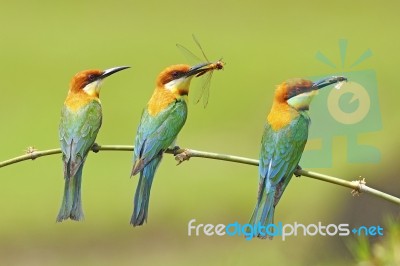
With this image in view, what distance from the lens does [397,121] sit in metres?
4.63

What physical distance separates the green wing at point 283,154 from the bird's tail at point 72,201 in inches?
36.3

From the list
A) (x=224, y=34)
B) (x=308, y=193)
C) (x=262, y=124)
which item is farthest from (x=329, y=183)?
(x=224, y=34)

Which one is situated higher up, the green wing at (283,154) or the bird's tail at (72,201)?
the green wing at (283,154)

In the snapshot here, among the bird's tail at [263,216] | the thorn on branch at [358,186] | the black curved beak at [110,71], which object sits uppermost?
the black curved beak at [110,71]

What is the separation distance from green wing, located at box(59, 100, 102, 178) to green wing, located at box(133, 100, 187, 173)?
0.23m

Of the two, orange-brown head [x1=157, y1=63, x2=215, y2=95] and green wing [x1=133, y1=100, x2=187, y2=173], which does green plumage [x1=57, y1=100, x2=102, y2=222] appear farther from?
orange-brown head [x1=157, y1=63, x2=215, y2=95]

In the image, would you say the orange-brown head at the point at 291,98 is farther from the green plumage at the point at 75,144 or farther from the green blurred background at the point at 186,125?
the green plumage at the point at 75,144

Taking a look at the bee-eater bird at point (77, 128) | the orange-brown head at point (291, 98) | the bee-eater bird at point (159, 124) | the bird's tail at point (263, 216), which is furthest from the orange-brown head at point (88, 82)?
the bird's tail at point (263, 216)

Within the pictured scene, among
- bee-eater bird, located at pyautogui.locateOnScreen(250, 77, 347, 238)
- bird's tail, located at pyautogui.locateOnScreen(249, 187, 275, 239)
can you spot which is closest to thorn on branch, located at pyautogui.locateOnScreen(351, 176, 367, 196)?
bee-eater bird, located at pyautogui.locateOnScreen(250, 77, 347, 238)

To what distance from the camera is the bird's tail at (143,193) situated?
4.58 meters

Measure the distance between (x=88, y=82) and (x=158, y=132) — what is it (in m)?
0.45

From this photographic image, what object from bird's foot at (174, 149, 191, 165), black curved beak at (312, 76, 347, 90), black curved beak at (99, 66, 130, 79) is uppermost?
black curved beak at (99, 66, 130, 79)

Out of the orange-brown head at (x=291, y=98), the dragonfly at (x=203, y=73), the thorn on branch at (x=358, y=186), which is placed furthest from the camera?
the dragonfly at (x=203, y=73)

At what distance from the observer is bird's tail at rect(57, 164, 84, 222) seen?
4633 millimetres
